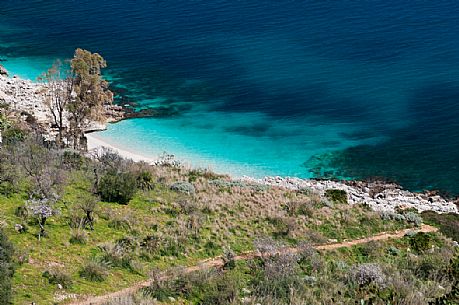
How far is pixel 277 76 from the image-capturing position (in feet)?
253

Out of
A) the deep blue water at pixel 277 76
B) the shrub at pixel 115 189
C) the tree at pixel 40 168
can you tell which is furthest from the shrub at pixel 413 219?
the tree at pixel 40 168

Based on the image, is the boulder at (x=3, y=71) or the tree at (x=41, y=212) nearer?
the tree at (x=41, y=212)

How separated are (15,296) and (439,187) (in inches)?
1613

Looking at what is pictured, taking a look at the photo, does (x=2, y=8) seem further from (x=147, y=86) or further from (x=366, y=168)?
(x=366, y=168)

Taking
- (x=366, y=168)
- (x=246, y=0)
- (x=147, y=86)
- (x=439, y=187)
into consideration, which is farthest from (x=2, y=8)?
(x=439, y=187)

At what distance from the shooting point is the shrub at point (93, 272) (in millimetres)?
22828

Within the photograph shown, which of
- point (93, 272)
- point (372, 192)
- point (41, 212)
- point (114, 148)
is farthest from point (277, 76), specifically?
point (93, 272)

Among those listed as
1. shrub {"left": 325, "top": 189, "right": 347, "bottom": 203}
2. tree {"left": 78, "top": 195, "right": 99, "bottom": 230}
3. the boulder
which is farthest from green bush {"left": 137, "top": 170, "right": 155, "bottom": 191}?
the boulder

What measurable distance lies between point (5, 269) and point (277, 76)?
60.9 m

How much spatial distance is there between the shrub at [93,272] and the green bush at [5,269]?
306 cm

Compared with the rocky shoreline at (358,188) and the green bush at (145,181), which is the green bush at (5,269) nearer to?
the green bush at (145,181)

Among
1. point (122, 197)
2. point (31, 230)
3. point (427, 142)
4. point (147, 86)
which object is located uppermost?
point (147, 86)

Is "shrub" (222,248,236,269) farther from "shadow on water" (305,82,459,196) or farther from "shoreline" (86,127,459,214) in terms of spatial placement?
"shadow on water" (305,82,459,196)

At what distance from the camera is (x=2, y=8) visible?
11419cm
